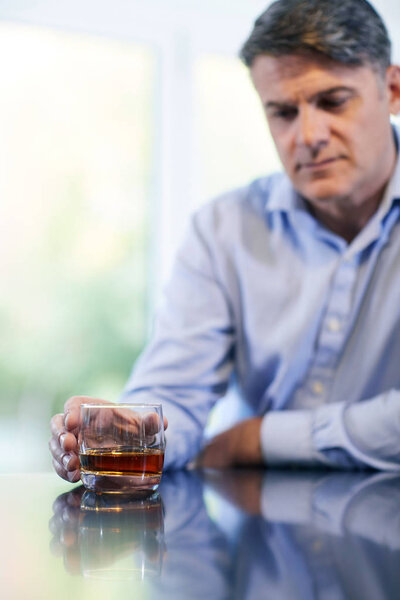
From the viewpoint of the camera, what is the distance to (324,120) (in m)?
1.61

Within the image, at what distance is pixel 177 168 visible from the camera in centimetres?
396

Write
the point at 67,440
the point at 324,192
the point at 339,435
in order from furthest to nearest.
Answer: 1. the point at 324,192
2. the point at 339,435
3. the point at 67,440

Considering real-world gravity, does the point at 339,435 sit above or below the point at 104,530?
below

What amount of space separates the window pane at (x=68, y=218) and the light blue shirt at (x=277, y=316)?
6.79 feet

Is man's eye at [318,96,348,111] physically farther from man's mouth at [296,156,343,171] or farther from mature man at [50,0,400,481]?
man's mouth at [296,156,343,171]

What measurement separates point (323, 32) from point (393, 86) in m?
0.29

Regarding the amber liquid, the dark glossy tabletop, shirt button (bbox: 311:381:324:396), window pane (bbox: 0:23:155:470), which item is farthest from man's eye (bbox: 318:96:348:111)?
window pane (bbox: 0:23:155:470)

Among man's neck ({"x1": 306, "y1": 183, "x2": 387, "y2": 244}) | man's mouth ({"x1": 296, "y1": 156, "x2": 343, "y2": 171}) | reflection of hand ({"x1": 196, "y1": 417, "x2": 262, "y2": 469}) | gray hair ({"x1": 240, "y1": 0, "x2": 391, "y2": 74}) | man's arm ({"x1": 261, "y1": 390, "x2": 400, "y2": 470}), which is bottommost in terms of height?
reflection of hand ({"x1": 196, "y1": 417, "x2": 262, "y2": 469})

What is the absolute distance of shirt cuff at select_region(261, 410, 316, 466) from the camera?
1.50 meters

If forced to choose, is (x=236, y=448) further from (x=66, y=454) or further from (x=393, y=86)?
(x=393, y=86)

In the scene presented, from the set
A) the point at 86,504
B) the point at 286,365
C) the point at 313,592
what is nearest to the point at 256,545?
the point at 313,592

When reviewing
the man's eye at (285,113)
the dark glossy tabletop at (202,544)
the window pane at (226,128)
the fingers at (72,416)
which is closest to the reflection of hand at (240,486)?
the dark glossy tabletop at (202,544)

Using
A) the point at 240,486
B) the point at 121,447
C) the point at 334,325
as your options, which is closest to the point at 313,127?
the point at 334,325

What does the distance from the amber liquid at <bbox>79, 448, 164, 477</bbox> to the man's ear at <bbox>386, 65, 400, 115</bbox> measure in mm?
1237
